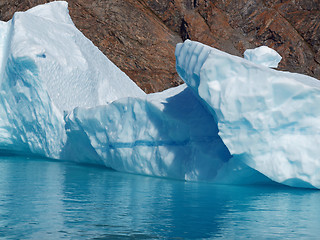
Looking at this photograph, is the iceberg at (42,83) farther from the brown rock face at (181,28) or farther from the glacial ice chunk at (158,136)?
the brown rock face at (181,28)

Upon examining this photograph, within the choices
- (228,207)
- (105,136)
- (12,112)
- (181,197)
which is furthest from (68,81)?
(228,207)

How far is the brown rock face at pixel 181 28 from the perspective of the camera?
75.0ft

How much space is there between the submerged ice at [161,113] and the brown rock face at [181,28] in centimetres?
1154

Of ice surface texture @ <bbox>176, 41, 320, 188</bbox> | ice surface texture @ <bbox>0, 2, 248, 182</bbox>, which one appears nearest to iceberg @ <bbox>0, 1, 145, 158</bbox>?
ice surface texture @ <bbox>0, 2, 248, 182</bbox>

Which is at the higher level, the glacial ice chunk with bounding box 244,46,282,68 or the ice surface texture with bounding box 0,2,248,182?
the glacial ice chunk with bounding box 244,46,282,68

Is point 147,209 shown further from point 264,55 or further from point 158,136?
point 264,55

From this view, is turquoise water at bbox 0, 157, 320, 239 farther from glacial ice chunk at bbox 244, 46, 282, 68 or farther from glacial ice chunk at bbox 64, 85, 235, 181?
glacial ice chunk at bbox 244, 46, 282, 68

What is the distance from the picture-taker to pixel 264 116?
5.63 meters

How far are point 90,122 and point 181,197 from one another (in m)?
3.06

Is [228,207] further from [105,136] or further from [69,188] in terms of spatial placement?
[105,136]

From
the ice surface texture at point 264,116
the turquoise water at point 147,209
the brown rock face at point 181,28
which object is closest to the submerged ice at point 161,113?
the ice surface texture at point 264,116

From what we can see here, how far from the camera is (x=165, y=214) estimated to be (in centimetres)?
428

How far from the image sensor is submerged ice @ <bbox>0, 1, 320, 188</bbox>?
18.5 ft

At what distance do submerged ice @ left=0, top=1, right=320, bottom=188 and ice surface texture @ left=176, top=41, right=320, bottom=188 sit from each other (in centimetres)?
1
